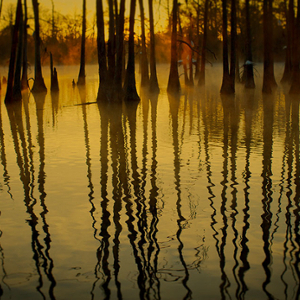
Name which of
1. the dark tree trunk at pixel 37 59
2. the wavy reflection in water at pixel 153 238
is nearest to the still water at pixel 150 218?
the wavy reflection in water at pixel 153 238

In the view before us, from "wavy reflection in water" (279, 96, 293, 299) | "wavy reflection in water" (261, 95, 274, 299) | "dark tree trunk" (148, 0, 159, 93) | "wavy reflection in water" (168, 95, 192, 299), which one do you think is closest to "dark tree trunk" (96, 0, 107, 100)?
"dark tree trunk" (148, 0, 159, 93)

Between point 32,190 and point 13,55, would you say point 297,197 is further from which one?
point 13,55

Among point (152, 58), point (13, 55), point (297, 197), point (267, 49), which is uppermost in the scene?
point (267, 49)

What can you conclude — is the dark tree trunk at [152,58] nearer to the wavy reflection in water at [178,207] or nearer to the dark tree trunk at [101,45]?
the dark tree trunk at [101,45]

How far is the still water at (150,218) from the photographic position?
3715 mm

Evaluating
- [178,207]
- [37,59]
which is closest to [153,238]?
[178,207]

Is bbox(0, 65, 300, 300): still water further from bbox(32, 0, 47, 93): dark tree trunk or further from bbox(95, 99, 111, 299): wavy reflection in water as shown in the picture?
bbox(32, 0, 47, 93): dark tree trunk

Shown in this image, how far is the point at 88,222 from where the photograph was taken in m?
5.17

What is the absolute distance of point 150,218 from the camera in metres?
5.25

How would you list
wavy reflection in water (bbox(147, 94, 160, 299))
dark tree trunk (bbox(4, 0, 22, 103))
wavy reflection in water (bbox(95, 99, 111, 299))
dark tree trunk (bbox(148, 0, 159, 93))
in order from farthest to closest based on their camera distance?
1. dark tree trunk (bbox(148, 0, 159, 93))
2. dark tree trunk (bbox(4, 0, 22, 103))
3. wavy reflection in water (bbox(95, 99, 111, 299))
4. wavy reflection in water (bbox(147, 94, 160, 299))

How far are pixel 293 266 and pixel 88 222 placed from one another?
7.44 ft

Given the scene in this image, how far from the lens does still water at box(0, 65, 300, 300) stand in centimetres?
372

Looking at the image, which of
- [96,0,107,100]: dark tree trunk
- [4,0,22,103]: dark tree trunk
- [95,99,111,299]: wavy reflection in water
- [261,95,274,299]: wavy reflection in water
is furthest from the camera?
[96,0,107,100]: dark tree trunk

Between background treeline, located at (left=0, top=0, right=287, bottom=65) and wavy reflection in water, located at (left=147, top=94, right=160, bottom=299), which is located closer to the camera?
wavy reflection in water, located at (left=147, top=94, right=160, bottom=299)
